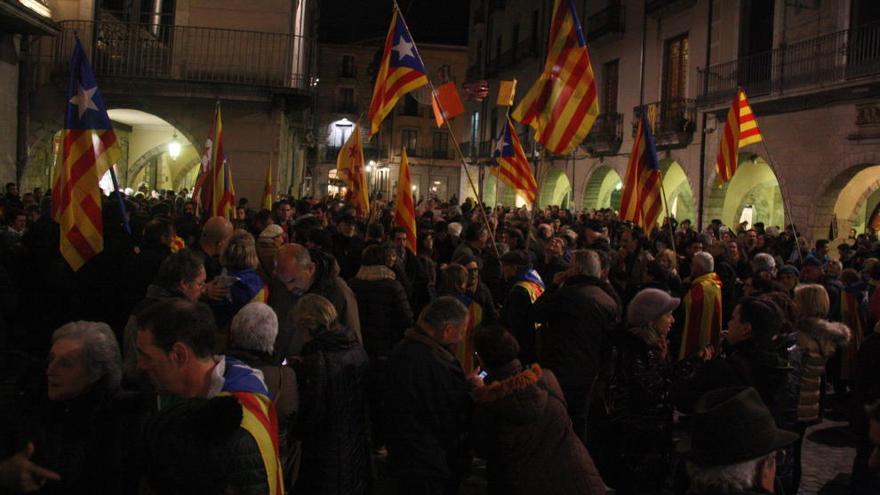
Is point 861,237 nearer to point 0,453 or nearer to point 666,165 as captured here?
point 666,165

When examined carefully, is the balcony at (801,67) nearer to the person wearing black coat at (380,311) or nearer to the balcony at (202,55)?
the balcony at (202,55)

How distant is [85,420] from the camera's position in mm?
2877

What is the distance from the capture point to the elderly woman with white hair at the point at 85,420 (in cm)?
275

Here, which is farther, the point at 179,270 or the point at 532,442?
the point at 179,270

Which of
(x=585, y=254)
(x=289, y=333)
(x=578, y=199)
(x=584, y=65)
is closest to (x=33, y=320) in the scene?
(x=289, y=333)

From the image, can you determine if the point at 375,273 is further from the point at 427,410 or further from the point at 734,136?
the point at 734,136

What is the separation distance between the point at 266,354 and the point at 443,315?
0.88 meters

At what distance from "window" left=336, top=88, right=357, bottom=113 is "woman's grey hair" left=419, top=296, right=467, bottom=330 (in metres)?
56.5

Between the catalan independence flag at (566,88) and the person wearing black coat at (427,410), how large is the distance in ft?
15.1

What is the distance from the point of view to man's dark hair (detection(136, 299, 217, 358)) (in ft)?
9.29

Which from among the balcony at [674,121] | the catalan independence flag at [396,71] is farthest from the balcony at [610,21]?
the catalan independence flag at [396,71]

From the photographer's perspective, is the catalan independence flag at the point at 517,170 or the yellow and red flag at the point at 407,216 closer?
the yellow and red flag at the point at 407,216

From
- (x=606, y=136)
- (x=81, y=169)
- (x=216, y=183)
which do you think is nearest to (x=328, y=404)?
(x=81, y=169)

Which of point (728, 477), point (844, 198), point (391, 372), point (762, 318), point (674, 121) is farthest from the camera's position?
point (674, 121)
